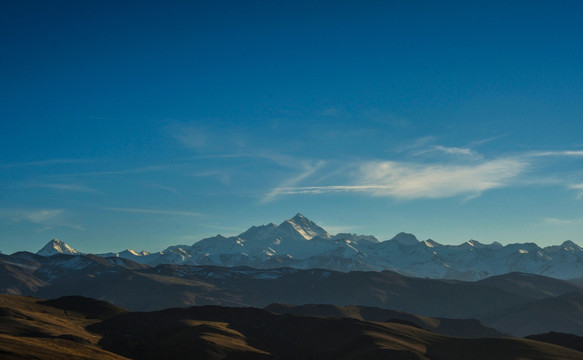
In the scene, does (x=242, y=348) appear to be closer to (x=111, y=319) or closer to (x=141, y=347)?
(x=141, y=347)

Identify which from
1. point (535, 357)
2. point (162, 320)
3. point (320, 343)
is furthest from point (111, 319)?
point (535, 357)

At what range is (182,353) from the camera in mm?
146250

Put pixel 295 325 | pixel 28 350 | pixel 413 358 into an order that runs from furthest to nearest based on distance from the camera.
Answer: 1. pixel 295 325
2. pixel 413 358
3. pixel 28 350

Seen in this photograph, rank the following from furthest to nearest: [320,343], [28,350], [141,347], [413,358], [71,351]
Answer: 1. [320,343]
2. [141,347]
3. [413,358]
4. [71,351]
5. [28,350]

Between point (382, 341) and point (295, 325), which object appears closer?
point (382, 341)

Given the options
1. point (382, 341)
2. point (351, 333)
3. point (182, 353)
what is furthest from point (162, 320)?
point (382, 341)

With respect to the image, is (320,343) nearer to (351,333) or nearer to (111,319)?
(351,333)

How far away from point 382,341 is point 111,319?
96670 millimetres

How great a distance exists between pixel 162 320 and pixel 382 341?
80.7 meters

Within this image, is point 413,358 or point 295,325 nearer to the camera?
point 413,358

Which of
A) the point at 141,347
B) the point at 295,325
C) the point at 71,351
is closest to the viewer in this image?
the point at 71,351

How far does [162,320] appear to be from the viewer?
198750 millimetres

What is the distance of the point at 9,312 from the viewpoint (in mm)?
162000

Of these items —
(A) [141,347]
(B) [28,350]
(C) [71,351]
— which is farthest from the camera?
(A) [141,347]
